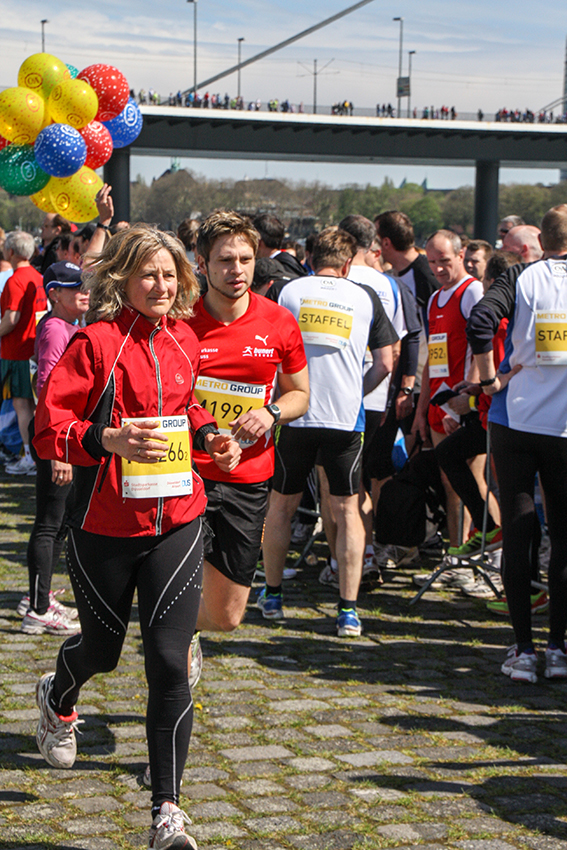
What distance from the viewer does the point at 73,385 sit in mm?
3338

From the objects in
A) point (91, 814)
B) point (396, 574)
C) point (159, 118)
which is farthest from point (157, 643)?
point (159, 118)

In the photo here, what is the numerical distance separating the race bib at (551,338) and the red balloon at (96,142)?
17.5 feet

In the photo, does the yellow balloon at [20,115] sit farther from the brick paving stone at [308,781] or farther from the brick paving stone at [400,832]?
the brick paving stone at [400,832]

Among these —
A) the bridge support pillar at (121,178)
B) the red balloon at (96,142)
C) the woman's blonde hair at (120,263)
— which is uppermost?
the bridge support pillar at (121,178)

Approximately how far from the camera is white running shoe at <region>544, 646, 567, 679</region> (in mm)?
5129

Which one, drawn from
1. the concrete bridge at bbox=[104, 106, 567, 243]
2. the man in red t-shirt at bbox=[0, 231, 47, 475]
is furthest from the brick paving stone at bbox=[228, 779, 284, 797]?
the concrete bridge at bbox=[104, 106, 567, 243]

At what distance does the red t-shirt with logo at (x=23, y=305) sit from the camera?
9.97 m

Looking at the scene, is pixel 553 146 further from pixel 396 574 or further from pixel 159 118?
pixel 396 574

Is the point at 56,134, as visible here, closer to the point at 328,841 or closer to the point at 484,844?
the point at 328,841

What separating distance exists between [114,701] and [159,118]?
174ft

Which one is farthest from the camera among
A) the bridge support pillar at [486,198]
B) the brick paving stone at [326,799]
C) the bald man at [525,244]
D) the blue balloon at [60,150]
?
the bridge support pillar at [486,198]

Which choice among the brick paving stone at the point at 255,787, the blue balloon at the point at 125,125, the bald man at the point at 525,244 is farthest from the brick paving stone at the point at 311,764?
the blue balloon at the point at 125,125

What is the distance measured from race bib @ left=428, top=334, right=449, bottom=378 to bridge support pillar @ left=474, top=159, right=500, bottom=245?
179 feet

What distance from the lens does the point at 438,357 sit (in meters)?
7.12
